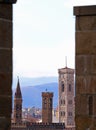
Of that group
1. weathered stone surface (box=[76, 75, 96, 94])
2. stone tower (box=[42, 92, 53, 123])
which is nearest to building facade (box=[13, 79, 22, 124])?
stone tower (box=[42, 92, 53, 123])

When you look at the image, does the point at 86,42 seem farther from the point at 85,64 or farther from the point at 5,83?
the point at 5,83

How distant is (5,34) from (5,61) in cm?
16

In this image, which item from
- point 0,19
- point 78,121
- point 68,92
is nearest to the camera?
point 0,19

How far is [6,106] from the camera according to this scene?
338 centimetres

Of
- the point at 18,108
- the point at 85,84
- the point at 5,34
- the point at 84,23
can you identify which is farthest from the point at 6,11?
the point at 18,108

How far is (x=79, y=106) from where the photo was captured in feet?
12.7

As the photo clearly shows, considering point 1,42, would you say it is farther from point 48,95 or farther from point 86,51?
point 48,95

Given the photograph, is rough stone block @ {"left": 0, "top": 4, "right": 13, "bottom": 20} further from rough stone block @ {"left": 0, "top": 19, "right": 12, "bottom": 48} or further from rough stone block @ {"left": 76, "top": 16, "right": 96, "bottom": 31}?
rough stone block @ {"left": 76, "top": 16, "right": 96, "bottom": 31}

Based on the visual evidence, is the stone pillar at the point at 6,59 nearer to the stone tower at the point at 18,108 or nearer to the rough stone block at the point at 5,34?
the rough stone block at the point at 5,34

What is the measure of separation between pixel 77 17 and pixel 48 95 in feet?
412

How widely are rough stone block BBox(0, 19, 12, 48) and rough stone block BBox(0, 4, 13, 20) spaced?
29 millimetres

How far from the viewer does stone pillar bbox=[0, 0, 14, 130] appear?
3.37 meters

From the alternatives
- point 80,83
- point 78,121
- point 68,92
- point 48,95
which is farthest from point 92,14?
point 68,92

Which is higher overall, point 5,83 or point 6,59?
point 6,59
